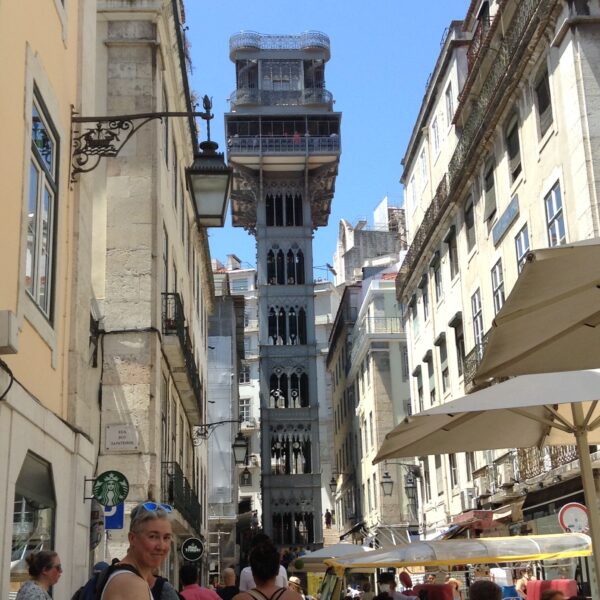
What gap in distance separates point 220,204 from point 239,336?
42.3m

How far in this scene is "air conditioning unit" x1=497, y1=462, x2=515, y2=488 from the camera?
23.2 m

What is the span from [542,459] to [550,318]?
16.4 metres

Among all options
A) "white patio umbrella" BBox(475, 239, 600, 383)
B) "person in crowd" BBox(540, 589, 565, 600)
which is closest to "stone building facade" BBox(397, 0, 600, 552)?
"person in crowd" BBox(540, 589, 565, 600)

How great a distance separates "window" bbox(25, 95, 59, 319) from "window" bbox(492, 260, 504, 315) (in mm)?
17118

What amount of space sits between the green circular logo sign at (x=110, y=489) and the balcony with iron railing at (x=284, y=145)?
52539mm

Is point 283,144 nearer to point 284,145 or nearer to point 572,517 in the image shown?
point 284,145

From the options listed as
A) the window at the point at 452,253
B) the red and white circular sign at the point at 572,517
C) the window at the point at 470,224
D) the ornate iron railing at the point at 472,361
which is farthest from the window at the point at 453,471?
the red and white circular sign at the point at 572,517

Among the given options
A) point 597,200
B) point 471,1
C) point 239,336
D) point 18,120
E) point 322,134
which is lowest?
point 18,120

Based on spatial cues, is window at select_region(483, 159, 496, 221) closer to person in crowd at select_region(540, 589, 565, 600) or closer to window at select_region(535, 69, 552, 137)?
window at select_region(535, 69, 552, 137)

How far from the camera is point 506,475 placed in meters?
23.8

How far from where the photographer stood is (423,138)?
35.0m

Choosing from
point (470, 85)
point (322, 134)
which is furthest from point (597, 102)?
point (322, 134)

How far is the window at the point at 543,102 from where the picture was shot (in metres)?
20.8

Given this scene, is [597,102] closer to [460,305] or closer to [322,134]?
[460,305]
